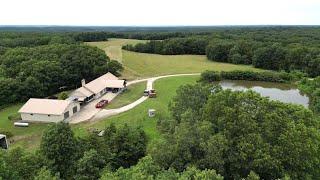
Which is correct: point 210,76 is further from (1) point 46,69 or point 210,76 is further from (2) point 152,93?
(1) point 46,69

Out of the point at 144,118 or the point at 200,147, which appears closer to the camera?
the point at 200,147

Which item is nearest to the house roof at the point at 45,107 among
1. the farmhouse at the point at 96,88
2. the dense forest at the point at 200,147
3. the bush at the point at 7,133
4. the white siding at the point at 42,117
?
the white siding at the point at 42,117

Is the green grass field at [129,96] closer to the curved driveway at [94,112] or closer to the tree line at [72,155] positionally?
the curved driveway at [94,112]

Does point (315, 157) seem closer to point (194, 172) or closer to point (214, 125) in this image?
point (214, 125)

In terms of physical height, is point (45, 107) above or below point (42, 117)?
above

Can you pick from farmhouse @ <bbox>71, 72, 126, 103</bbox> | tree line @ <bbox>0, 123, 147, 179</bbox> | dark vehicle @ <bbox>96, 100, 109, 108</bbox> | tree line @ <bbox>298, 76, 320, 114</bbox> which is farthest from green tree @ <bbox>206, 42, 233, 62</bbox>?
tree line @ <bbox>0, 123, 147, 179</bbox>

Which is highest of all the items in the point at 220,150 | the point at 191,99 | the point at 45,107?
the point at 191,99

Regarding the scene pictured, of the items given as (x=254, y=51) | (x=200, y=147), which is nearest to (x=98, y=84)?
(x=200, y=147)
